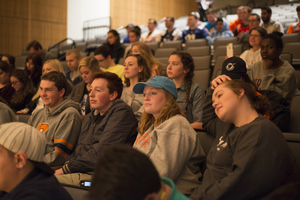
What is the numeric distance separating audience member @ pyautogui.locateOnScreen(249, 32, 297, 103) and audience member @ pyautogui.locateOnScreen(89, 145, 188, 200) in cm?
218

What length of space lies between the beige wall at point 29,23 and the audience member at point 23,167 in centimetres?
880

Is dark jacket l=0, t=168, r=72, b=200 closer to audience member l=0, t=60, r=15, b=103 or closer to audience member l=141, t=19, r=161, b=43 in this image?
audience member l=0, t=60, r=15, b=103

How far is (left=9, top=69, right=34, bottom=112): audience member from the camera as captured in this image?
3586 millimetres

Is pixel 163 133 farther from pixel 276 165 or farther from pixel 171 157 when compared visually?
pixel 276 165

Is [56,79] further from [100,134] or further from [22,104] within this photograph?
[22,104]

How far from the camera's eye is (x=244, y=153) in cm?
126

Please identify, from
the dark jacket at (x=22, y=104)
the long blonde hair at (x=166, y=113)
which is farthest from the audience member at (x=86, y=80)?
the long blonde hair at (x=166, y=113)

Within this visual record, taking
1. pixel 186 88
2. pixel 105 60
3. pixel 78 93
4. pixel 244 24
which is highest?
pixel 244 24

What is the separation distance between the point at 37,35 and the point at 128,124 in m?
8.75

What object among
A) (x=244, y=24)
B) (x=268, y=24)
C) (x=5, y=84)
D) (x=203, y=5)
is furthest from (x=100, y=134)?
(x=203, y=5)

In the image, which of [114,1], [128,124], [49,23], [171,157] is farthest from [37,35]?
[171,157]

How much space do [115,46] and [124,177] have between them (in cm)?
457

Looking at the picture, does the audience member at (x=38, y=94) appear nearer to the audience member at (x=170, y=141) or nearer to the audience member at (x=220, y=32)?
the audience member at (x=170, y=141)

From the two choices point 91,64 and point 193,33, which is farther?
point 193,33
